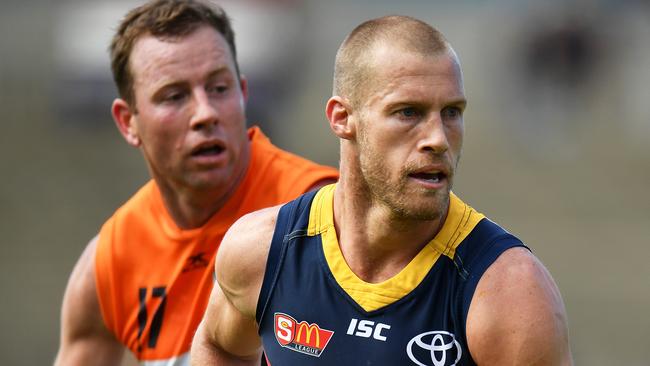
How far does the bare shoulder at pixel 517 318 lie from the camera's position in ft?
12.4

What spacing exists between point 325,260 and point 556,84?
529 inches

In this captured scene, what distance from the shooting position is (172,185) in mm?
5898

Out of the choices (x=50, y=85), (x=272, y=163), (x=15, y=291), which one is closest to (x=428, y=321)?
(x=272, y=163)

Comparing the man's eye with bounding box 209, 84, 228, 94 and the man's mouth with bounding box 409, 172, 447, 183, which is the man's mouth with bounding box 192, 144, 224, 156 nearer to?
the man's eye with bounding box 209, 84, 228, 94

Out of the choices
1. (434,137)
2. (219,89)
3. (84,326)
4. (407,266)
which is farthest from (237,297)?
(84,326)

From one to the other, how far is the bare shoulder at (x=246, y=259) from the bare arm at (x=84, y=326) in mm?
1701

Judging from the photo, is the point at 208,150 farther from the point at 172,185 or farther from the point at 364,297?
the point at 364,297

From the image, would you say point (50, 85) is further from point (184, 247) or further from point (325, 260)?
point (325, 260)

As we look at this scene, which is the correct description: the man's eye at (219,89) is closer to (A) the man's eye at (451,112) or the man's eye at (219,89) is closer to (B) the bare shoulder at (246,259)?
(B) the bare shoulder at (246,259)

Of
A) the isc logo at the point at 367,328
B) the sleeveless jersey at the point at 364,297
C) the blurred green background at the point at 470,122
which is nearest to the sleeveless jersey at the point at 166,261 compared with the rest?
the sleeveless jersey at the point at 364,297

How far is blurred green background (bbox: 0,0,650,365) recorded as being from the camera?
16469 mm

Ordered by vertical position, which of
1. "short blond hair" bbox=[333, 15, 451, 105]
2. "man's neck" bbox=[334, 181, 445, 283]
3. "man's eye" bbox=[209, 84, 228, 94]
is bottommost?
"man's neck" bbox=[334, 181, 445, 283]

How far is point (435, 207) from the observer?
3961 mm

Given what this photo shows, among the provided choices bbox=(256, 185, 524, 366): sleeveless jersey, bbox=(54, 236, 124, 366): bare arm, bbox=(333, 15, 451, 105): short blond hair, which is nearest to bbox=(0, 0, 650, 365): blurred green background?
bbox=(54, 236, 124, 366): bare arm
